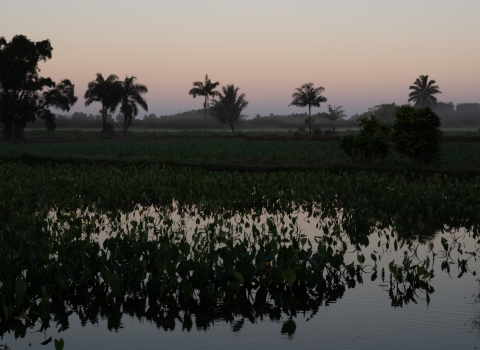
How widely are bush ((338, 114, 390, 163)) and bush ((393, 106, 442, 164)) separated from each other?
74cm

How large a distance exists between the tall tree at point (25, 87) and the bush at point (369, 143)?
128ft

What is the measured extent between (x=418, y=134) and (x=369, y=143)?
2203 millimetres

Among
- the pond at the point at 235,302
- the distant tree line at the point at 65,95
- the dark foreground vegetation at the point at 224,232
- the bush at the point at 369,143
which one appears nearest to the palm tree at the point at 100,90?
the distant tree line at the point at 65,95

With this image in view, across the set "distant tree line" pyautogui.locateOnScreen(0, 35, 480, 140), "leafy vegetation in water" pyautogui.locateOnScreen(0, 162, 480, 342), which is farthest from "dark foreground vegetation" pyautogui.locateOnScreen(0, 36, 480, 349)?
"distant tree line" pyautogui.locateOnScreen(0, 35, 480, 140)

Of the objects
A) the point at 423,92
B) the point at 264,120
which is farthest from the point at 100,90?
the point at 264,120

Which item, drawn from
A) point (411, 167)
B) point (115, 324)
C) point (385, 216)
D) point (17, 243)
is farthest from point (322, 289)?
point (411, 167)

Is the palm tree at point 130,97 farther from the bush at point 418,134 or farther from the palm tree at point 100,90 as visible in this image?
the bush at point 418,134

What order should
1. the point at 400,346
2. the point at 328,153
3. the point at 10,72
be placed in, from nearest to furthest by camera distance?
the point at 400,346 → the point at 328,153 → the point at 10,72

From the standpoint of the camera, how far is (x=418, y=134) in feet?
86.9

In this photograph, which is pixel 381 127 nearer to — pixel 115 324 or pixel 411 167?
pixel 411 167

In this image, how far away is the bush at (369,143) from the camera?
89.5 ft

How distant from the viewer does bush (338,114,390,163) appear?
2727 cm

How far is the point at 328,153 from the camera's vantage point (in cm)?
3412

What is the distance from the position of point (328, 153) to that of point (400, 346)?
2813 cm
